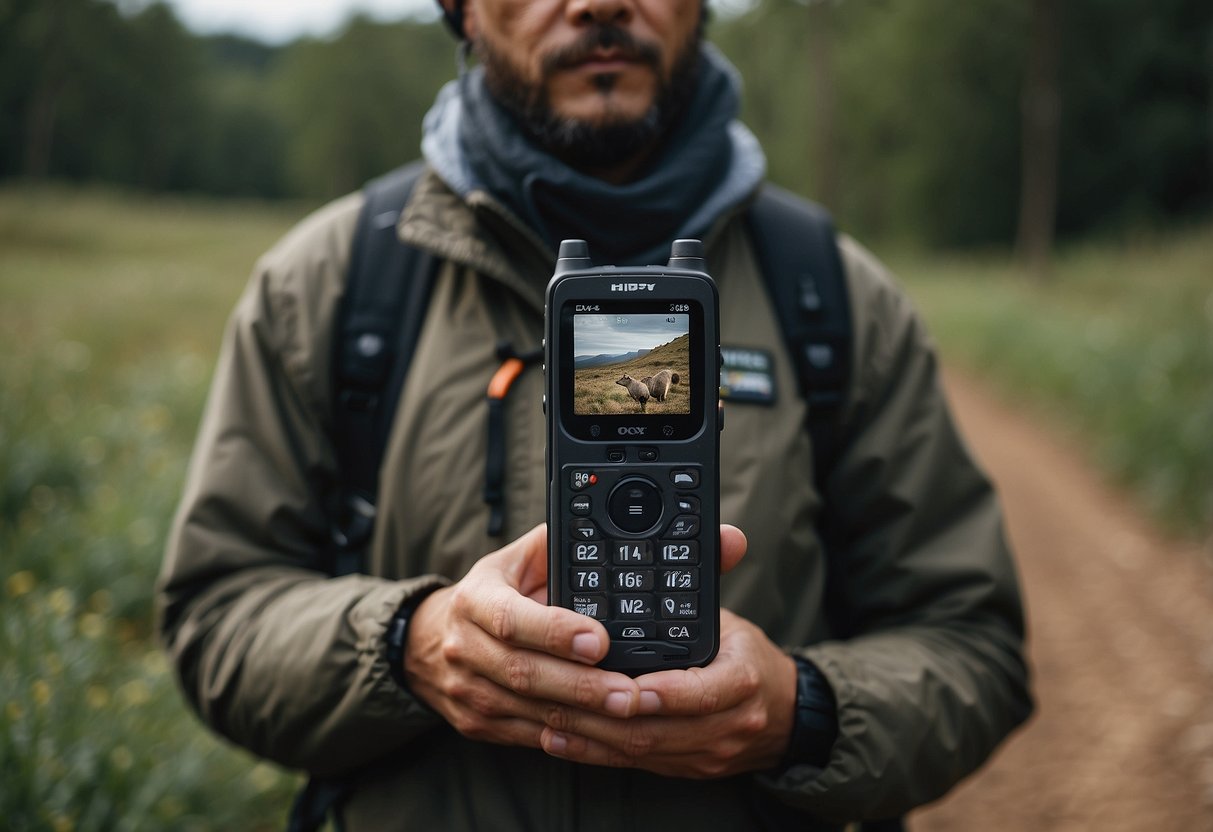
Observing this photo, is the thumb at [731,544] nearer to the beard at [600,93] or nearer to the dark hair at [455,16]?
the beard at [600,93]

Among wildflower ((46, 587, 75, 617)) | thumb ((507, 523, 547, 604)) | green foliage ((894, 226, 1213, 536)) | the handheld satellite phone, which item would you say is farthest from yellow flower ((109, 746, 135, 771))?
green foliage ((894, 226, 1213, 536))

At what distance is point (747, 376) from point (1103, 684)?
13.3 ft

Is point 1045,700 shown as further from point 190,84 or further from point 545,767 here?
point 190,84

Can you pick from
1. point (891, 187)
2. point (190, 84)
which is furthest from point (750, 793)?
point (190, 84)

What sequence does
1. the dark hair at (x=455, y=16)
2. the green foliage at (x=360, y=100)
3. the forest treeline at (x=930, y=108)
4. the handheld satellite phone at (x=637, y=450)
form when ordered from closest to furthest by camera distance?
the handheld satellite phone at (x=637, y=450), the dark hair at (x=455, y=16), the forest treeline at (x=930, y=108), the green foliage at (x=360, y=100)

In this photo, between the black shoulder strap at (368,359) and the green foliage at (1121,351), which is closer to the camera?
the black shoulder strap at (368,359)

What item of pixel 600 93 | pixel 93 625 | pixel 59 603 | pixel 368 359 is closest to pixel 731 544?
pixel 368 359

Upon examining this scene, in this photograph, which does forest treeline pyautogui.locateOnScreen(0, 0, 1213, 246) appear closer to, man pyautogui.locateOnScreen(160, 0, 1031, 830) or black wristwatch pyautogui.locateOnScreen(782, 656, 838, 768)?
man pyautogui.locateOnScreen(160, 0, 1031, 830)

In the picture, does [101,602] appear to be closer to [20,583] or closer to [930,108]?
[20,583]

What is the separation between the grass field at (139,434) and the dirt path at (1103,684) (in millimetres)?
630

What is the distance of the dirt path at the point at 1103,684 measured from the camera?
12.9 feet

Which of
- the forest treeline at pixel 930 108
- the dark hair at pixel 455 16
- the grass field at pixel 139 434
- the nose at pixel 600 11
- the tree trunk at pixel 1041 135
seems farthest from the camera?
the forest treeline at pixel 930 108

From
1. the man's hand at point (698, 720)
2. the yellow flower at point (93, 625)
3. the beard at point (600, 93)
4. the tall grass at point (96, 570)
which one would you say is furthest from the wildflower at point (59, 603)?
the man's hand at point (698, 720)

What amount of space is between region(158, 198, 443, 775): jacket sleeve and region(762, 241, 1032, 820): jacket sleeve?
0.78 metres
